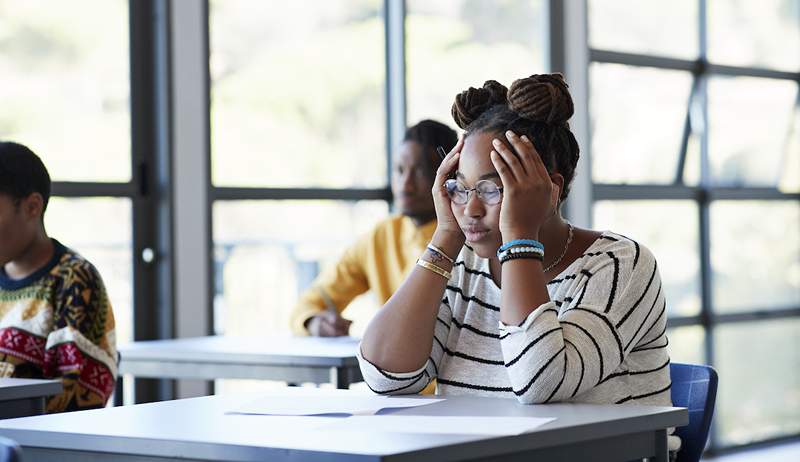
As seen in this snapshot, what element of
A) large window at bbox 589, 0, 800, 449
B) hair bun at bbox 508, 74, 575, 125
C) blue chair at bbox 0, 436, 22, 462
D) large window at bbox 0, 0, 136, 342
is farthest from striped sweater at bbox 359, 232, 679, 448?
large window at bbox 589, 0, 800, 449

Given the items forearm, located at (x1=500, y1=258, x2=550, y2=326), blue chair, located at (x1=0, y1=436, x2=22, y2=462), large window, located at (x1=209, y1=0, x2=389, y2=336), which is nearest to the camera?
blue chair, located at (x1=0, y1=436, x2=22, y2=462)

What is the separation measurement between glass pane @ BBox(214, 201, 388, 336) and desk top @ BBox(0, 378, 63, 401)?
198cm

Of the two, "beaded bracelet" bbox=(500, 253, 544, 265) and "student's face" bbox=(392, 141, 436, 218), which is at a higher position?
"student's face" bbox=(392, 141, 436, 218)

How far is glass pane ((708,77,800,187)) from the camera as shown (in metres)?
6.12

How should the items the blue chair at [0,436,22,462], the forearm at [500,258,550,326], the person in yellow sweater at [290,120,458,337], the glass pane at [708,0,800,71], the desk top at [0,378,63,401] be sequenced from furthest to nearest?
the glass pane at [708,0,800,71], the person in yellow sweater at [290,120,458,337], the desk top at [0,378,63,401], the forearm at [500,258,550,326], the blue chair at [0,436,22,462]

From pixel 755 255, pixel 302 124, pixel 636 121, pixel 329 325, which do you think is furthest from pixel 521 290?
pixel 755 255

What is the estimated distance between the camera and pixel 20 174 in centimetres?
277

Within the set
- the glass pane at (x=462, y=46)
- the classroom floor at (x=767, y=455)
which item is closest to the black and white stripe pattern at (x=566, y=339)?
the glass pane at (x=462, y=46)

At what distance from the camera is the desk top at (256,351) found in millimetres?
3020

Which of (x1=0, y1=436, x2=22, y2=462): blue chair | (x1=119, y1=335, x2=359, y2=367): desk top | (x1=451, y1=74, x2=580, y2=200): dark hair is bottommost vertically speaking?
(x1=119, y1=335, x2=359, y2=367): desk top

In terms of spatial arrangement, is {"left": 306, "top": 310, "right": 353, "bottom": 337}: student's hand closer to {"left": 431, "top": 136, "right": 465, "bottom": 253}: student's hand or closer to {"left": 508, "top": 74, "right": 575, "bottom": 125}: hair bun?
{"left": 431, "top": 136, "right": 465, "bottom": 253}: student's hand

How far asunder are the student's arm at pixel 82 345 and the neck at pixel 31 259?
9 cm

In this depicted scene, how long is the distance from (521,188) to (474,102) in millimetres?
224

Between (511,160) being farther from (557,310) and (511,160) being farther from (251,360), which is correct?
(251,360)
